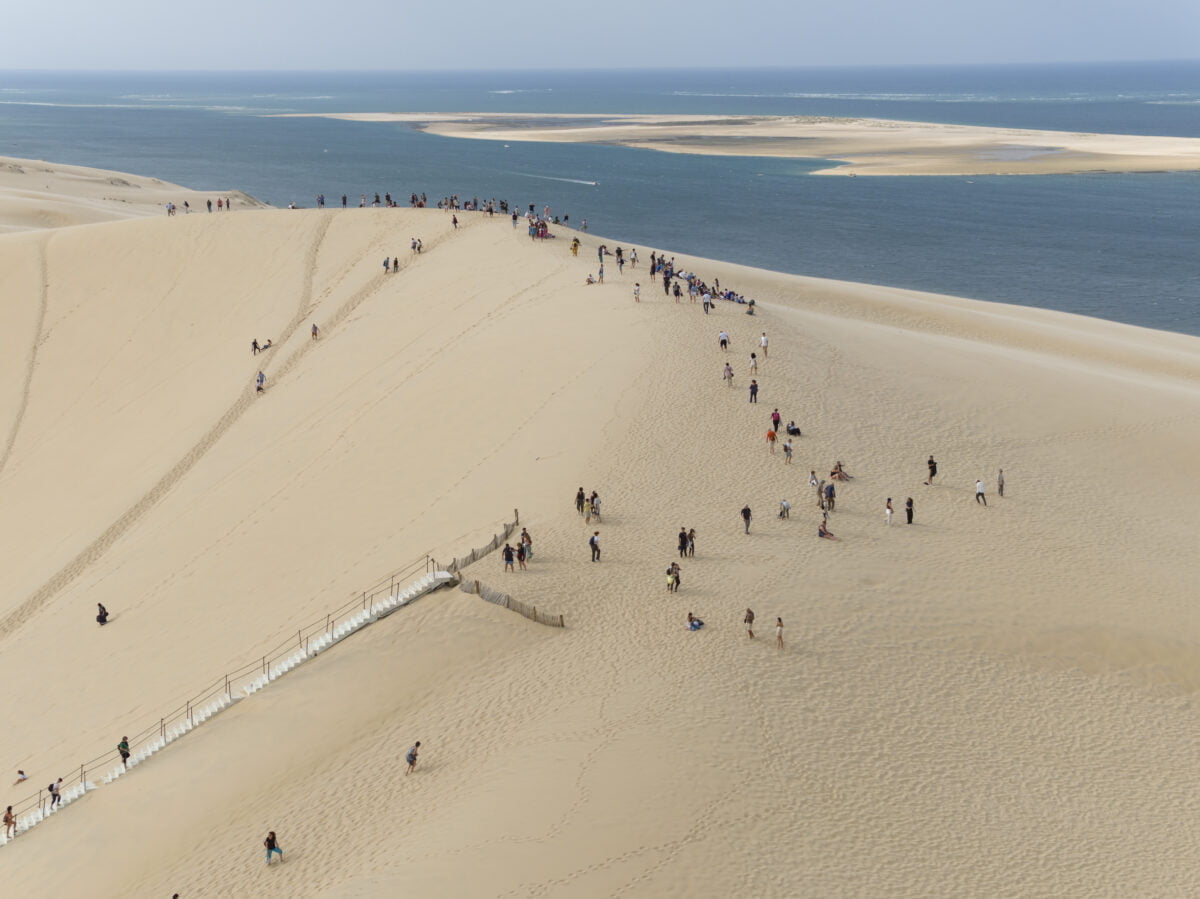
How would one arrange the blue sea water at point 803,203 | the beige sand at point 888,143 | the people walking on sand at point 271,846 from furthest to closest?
the beige sand at point 888,143, the blue sea water at point 803,203, the people walking on sand at point 271,846

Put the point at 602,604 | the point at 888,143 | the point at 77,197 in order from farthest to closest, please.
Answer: the point at 888,143 → the point at 77,197 → the point at 602,604

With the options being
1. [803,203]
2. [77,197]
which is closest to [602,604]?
[77,197]

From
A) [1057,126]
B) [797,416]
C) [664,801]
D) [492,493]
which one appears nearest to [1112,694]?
[664,801]

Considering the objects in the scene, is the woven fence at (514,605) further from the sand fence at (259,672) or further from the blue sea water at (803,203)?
the blue sea water at (803,203)

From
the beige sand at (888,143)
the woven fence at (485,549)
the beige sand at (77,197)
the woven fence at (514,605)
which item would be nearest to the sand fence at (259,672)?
the woven fence at (485,549)

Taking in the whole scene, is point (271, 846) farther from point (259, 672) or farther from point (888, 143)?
point (888, 143)

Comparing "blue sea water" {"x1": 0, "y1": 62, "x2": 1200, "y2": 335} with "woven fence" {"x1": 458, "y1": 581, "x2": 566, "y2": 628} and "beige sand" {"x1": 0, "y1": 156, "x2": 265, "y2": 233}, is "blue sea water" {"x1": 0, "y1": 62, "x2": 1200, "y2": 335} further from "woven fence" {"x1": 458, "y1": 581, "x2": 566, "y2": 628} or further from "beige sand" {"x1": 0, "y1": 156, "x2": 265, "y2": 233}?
"woven fence" {"x1": 458, "y1": 581, "x2": 566, "y2": 628}

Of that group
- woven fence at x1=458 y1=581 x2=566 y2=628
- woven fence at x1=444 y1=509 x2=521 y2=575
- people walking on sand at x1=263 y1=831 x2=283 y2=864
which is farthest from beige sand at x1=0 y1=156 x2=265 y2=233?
people walking on sand at x1=263 y1=831 x2=283 y2=864
